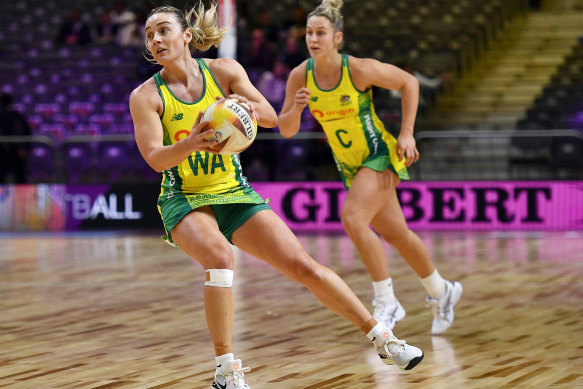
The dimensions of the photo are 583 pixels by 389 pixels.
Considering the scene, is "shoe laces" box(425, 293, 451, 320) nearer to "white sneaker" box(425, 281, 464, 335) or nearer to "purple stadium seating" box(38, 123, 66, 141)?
"white sneaker" box(425, 281, 464, 335)

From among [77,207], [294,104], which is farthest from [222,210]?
[77,207]

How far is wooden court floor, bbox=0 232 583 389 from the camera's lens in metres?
4.94

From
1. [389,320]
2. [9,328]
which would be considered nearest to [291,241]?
[389,320]

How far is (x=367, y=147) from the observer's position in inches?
249

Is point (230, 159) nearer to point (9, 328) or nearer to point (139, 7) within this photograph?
point (9, 328)

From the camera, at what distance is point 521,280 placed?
28.1 feet

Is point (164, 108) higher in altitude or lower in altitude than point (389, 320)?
higher

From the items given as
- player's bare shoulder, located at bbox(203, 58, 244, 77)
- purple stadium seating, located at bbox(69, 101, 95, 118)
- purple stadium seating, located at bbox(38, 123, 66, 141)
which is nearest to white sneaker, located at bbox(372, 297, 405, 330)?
player's bare shoulder, located at bbox(203, 58, 244, 77)

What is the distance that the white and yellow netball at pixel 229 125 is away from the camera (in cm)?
427

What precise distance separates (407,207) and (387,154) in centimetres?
719

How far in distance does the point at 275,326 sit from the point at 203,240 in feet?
7.07

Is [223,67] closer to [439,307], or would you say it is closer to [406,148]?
[406,148]

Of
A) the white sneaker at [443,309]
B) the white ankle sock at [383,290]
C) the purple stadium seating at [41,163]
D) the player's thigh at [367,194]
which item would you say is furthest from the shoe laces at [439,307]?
the purple stadium seating at [41,163]

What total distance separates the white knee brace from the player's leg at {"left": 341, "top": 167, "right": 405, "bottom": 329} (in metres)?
1.76
